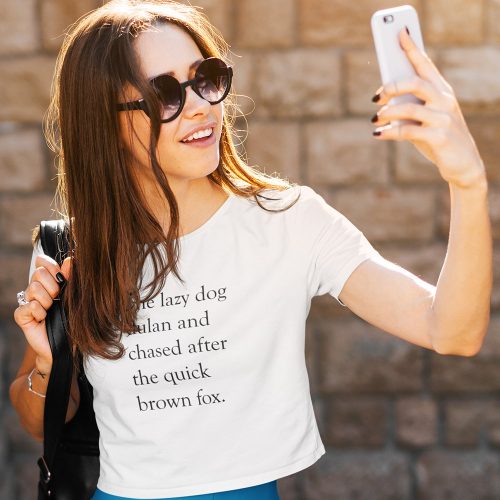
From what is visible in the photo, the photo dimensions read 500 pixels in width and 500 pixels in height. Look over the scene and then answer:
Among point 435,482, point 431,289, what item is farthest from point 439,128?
point 435,482

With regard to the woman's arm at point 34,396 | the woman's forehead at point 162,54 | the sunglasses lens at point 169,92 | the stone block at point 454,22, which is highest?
the stone block at point 454,22

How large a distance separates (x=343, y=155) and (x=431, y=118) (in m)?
2.38

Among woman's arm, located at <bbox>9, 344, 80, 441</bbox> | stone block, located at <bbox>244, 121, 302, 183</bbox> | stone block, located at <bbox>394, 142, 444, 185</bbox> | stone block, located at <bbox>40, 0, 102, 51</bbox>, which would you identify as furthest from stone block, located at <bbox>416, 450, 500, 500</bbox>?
stone block, located at <bbox>40, 0, 102, 51</bbox>

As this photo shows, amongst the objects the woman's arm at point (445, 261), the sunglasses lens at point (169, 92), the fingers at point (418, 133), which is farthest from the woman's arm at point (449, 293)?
the sunglasses lens at point (169, 92)

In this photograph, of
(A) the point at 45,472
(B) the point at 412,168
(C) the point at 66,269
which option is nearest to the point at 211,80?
(C) the point at 66,269

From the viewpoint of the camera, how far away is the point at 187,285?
A: 218 centimetres

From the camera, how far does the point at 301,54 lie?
156 inches

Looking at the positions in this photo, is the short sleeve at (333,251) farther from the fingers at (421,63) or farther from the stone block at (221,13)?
the stone block at (221,13)

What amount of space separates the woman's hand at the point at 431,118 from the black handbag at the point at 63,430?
97 cm

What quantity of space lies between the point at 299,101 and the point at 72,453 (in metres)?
2.07

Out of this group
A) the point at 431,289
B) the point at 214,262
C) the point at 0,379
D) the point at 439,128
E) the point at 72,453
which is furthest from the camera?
the point at 0,379

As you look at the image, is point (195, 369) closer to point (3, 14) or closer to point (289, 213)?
point (289, 213)

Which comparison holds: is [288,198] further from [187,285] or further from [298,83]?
[298,83]

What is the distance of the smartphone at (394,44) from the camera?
5.57ft
